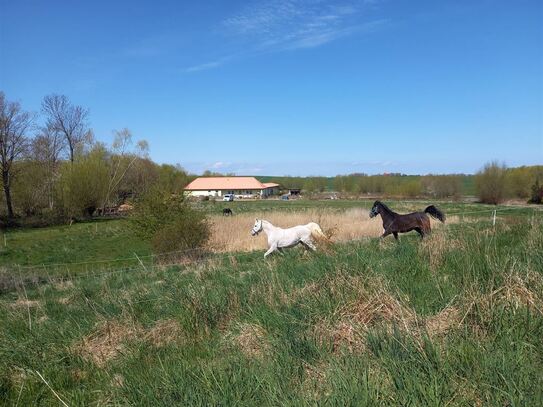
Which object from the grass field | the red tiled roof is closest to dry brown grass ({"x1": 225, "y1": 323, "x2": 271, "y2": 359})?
the grass field

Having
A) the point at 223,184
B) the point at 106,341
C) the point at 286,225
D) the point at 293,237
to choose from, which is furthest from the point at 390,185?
the point at 106,341

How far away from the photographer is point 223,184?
12112 centimetres

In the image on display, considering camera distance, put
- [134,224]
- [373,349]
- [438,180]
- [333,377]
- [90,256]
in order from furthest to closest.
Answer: [438,180], [90,256], [134,224], [373,349], [333,377]

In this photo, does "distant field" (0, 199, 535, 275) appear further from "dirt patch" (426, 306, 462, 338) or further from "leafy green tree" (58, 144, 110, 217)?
"leafy green tree" (58, 144, 110, 217)

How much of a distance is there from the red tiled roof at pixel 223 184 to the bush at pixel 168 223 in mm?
96225

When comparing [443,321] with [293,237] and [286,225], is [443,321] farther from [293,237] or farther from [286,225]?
[286,225]

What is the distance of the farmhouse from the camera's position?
117m

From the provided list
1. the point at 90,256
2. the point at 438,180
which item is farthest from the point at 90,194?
the point at 438,180

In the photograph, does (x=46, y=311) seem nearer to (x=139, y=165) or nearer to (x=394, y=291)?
(x=394, y=291)

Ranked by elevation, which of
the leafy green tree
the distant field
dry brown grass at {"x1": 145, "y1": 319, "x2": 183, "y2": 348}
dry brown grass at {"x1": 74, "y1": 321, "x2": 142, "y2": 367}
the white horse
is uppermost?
the leafy green tree

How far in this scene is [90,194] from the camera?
49.3 m

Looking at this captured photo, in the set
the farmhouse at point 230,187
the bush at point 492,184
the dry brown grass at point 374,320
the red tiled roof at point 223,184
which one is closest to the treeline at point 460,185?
the bush at point 492,184

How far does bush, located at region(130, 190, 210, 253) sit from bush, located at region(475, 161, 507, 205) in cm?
5767

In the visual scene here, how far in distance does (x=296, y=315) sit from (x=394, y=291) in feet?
3.29
